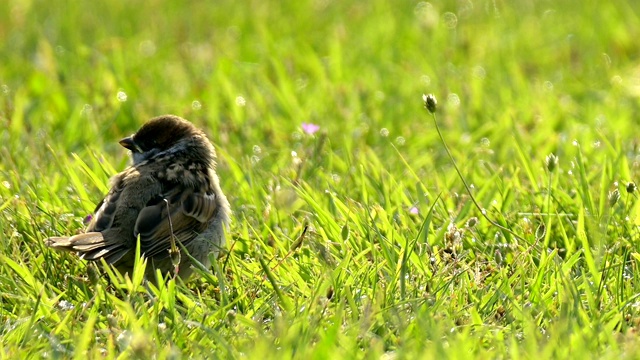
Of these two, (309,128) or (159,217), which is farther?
(309,128)

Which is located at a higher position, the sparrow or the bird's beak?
the bird's beak

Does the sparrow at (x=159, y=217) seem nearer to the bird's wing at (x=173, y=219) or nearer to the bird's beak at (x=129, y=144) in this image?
the bird's wing at (x=173, y=219)

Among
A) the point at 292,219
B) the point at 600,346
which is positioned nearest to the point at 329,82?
the point at 292,219

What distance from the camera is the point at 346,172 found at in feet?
20.9

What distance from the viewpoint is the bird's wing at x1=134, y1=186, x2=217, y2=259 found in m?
5.02

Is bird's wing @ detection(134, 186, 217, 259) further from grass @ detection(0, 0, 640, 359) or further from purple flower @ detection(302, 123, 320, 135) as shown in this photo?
purple flower @ detection(302, 123, 320, 135)

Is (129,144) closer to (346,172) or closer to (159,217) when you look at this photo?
(159,217)

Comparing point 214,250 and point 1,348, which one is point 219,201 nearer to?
point 214,250

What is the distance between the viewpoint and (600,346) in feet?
12.9

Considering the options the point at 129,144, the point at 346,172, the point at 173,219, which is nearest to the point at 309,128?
the point at 346,172

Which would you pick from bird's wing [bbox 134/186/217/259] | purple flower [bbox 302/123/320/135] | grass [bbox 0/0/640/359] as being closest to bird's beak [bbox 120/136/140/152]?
grass [bbox 0/0/640/359]

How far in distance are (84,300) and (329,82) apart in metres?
4.27

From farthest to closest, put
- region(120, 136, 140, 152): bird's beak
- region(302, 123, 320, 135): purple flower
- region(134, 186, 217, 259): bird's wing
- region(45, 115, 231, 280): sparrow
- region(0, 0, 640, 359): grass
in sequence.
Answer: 1. region(302, 123, 320, 135): purple flower
2. region(120, 136, 140, 152): bird's beak
3. region(134, 186, 217, 259): bird's wing
4. region(45, 115, 231, 280): sparrow
5. region(0, 0, 640, 359): grass

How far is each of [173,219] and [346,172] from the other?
143 cm
